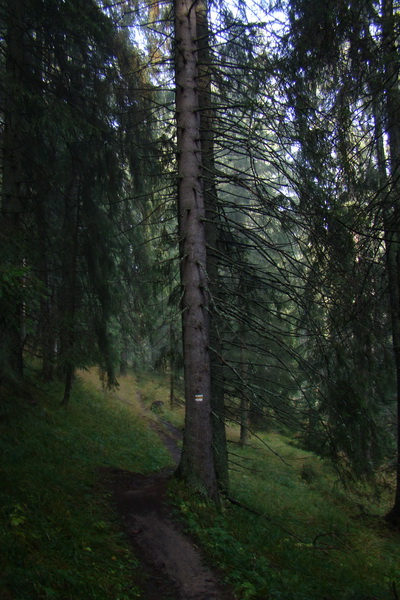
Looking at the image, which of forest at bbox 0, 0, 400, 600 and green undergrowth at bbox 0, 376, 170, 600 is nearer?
green undergrowth at bbox 0, 376, 170, 600

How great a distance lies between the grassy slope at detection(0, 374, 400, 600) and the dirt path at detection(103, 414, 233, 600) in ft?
0.71

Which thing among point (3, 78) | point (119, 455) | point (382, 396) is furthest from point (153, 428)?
point (3, 78)

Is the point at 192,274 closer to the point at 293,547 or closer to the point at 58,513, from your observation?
the point at 58,513

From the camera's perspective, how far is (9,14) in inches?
295

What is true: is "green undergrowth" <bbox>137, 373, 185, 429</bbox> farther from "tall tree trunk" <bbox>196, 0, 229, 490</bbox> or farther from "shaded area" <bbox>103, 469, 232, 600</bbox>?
"shaded area" <bbox>103, 469, 232, 600</bbox>

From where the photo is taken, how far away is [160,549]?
542cm

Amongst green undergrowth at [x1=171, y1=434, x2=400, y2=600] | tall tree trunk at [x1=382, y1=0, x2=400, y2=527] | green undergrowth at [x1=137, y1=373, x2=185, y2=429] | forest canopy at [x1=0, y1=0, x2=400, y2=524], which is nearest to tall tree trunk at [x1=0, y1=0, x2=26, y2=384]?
forest canopy at [x1=0, y1=0, x2=400, y2=524]

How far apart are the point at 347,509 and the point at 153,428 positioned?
9.23 metres

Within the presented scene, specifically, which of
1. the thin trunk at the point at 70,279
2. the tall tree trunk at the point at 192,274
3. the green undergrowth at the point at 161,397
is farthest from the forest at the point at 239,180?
the green undergrowth at the point at 161,397

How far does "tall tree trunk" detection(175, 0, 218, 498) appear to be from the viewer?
278 inches

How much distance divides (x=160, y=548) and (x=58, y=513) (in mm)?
1470

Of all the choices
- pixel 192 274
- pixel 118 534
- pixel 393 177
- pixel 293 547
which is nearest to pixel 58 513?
pixel 118 534

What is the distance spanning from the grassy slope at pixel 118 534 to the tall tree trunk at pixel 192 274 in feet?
2.19

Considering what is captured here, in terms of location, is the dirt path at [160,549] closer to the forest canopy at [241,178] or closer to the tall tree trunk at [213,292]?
the forest canopy at [241,178]
